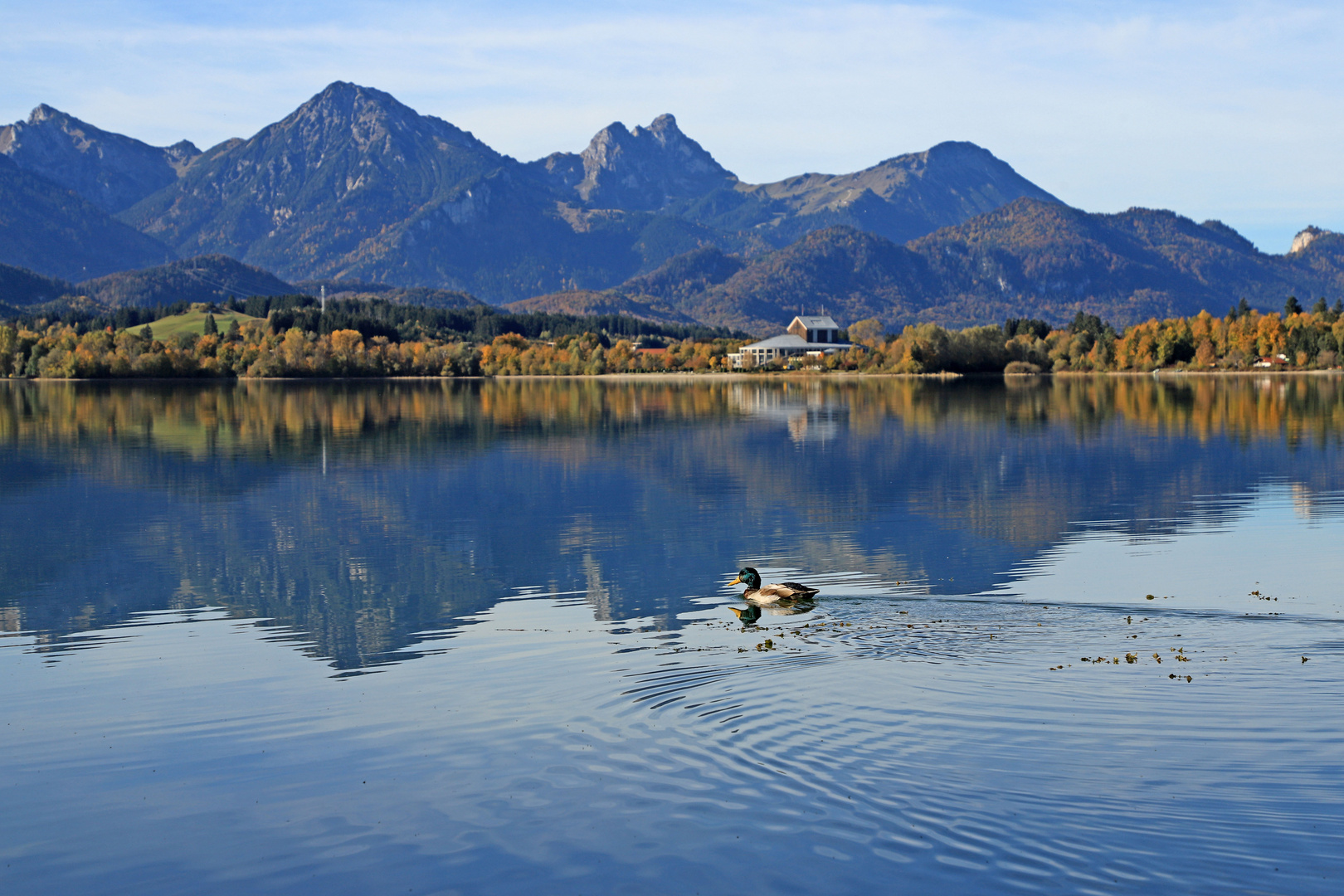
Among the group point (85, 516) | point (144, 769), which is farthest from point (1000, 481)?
point (144, 769)

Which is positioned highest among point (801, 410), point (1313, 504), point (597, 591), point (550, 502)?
point (801, 410)

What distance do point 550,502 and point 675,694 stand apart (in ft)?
97.9

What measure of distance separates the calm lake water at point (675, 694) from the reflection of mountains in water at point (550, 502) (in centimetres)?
31

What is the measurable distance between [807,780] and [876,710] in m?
2.94

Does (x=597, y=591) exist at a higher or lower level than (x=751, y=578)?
lower

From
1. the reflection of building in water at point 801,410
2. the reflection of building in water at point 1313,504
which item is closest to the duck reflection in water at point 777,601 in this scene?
the reflection of building in water at point 1313,504

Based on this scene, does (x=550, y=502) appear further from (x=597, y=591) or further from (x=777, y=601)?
(x=777, y=601)

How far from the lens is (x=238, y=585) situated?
1170 inches

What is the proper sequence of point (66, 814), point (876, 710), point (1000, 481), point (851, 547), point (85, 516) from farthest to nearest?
point (1000, 481) → point (85, 516) → point (851, 547) → point (876, 710) → point (66, 814)

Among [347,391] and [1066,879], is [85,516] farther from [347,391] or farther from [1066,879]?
[347,391]

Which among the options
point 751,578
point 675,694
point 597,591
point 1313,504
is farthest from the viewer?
point 1313,504

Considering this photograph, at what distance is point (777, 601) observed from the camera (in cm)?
2416

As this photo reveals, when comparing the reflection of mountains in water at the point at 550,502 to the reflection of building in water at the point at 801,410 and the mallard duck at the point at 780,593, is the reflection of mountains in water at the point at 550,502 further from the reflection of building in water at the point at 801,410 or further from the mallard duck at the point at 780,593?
the mallard duck at the point at 780,593

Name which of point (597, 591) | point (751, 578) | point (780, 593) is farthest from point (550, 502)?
point (780, 593)
